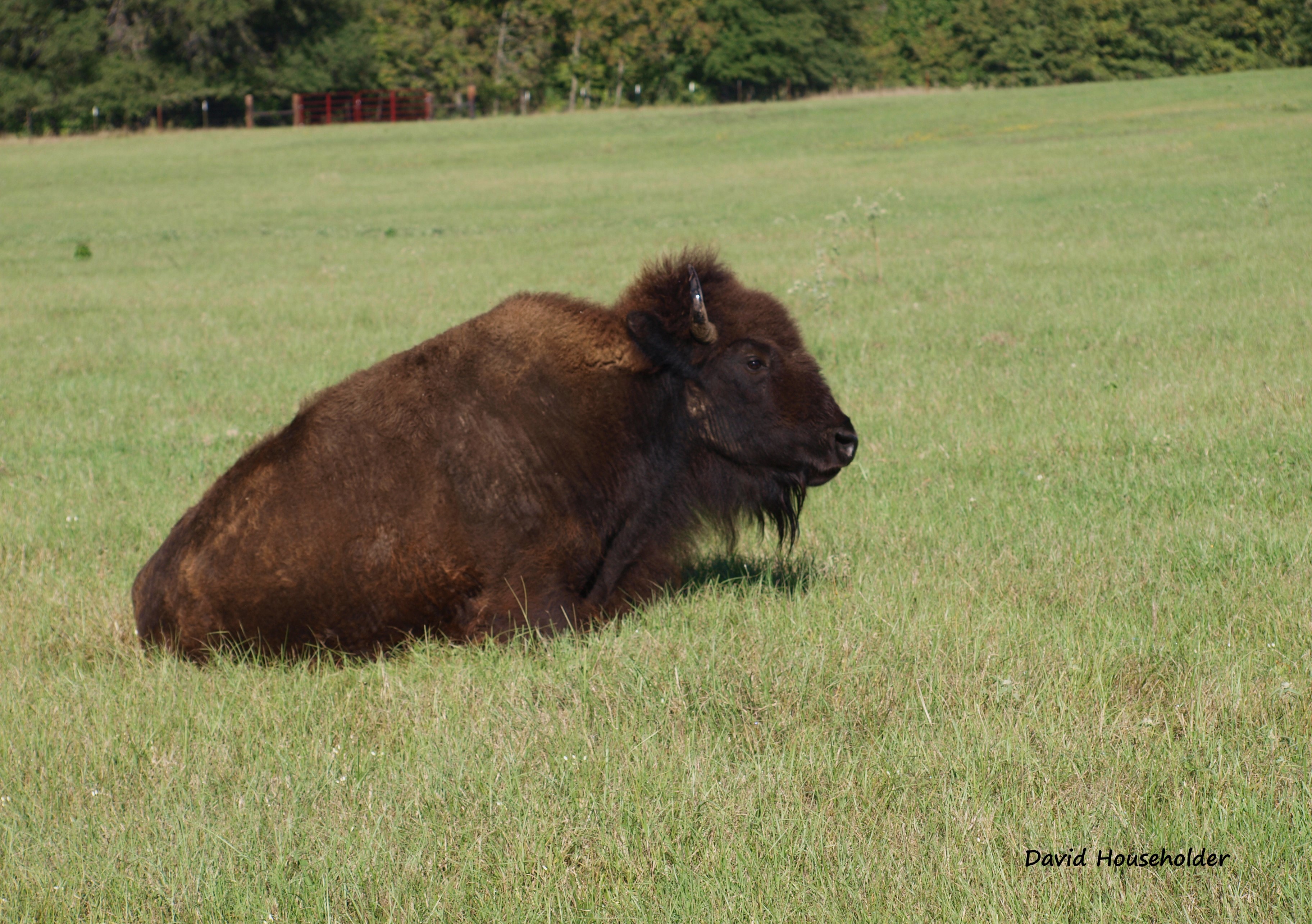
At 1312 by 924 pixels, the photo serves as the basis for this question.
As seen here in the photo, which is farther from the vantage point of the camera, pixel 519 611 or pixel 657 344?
pixel 657 344

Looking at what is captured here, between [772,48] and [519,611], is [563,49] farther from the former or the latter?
[519,611]

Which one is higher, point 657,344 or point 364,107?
point 364,107

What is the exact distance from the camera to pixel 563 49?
8494 cm

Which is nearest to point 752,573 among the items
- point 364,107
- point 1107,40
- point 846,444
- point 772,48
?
point 846,444

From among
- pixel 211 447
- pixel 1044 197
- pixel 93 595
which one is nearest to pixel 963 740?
pixel 93 595

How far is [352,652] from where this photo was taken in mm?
5258

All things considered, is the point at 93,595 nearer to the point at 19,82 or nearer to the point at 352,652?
the point at 352,652

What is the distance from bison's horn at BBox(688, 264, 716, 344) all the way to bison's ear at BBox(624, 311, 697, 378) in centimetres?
12

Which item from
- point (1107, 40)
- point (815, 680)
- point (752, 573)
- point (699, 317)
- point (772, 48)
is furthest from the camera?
point (1107, 40)

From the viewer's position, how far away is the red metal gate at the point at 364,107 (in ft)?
243

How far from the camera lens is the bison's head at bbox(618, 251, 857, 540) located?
220 inches

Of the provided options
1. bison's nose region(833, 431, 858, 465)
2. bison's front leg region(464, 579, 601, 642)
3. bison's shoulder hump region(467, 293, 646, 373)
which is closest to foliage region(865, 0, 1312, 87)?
bison's nose region(833, 431, 858, 465)

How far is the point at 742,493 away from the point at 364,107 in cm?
7601

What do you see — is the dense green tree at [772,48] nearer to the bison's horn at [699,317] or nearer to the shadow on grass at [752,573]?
the shadow on grass at [752,573]
